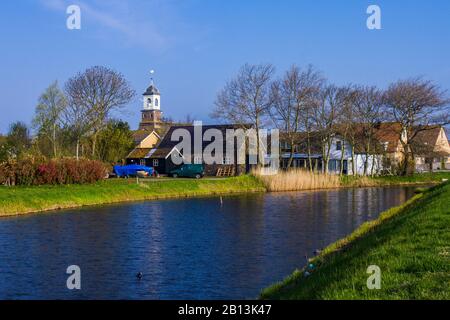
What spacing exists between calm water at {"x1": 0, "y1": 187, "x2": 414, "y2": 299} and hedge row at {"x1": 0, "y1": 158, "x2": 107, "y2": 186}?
654 cm

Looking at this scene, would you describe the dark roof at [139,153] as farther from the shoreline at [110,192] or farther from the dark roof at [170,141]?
the shoreline at [110,192]

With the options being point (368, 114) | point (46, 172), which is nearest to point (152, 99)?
point (368, 114)

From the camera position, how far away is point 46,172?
39281 mm

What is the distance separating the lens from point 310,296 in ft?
32.7

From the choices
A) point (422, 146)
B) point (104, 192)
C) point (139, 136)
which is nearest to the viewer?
point (104, 192)

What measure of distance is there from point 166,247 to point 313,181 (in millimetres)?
33078

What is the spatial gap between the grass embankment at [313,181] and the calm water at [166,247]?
1376cm

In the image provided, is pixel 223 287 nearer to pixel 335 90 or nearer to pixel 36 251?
pixel 36 251

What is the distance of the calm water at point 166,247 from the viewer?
15164 millimetres

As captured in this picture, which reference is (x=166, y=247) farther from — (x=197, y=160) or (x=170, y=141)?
(x=170, y=141)

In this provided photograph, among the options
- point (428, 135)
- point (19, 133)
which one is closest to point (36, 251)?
point (19, 133)

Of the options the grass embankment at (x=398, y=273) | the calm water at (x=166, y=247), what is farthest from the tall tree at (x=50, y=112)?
the grass embankment at (x=398, y=273)
